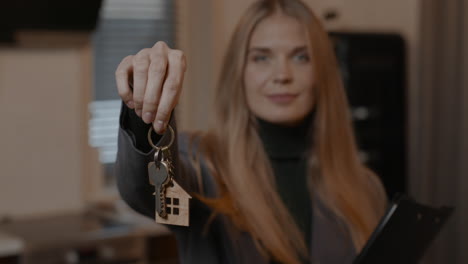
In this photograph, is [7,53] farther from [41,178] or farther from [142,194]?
[142,194]

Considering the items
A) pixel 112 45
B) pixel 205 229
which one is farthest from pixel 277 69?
pixel 112 45

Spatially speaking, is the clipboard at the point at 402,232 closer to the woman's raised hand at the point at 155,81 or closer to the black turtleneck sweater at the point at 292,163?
the black turtleneck sweater at the point at 292,163

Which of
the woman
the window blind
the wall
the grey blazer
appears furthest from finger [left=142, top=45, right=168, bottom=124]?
the window blind

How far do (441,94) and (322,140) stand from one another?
Answer: 1.17m

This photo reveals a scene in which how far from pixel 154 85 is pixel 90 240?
5.47ft

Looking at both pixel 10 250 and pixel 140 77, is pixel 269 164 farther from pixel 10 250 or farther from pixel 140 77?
pixel 10 250

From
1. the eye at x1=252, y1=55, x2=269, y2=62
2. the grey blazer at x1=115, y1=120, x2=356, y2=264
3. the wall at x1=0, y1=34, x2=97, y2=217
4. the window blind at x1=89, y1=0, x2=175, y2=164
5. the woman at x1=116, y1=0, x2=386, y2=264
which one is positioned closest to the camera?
the grey blazer at x1=115, y1=120, x2=356, y2=264

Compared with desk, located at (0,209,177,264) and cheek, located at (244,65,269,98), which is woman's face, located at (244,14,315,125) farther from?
desk, located at (0,209,177,264)

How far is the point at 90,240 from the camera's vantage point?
2342 mm

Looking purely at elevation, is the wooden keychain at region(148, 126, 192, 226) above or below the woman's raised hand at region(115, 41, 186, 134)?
below

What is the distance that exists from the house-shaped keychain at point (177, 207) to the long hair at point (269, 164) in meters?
0.49

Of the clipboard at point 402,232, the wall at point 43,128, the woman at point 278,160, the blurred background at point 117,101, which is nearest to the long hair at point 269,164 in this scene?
the woman at point 278,160

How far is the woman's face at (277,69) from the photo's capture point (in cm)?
145

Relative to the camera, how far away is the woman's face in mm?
1446
